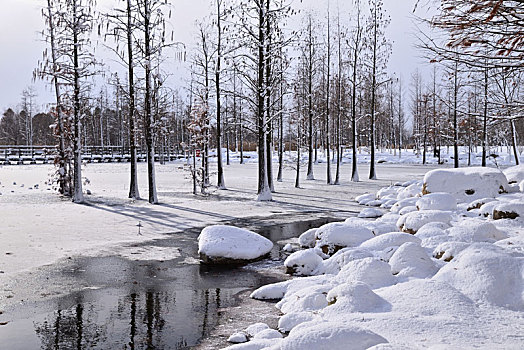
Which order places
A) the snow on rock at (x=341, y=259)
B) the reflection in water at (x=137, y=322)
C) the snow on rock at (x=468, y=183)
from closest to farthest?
the reflection in water at (x=137, y=322), the snow on rock at (x=341, y=259), the snow on rock at (x=468, y=183)

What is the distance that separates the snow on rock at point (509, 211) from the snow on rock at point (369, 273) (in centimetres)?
409

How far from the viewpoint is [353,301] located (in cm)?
594

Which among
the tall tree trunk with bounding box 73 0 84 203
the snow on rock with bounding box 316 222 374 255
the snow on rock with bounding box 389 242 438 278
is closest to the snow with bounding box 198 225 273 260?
the snow on rock with bounding box 316 222 374 255

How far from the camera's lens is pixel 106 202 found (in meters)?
19.4

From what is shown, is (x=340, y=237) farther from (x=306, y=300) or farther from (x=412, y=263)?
(x=306, y=300)

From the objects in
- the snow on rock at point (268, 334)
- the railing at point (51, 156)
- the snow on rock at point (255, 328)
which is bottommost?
the snow on rock at point (255, 328)

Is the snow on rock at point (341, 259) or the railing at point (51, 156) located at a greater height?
the railing at point (51, 156)

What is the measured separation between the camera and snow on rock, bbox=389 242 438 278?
23.2 feet

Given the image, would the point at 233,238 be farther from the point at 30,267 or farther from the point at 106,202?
the point at 106,202

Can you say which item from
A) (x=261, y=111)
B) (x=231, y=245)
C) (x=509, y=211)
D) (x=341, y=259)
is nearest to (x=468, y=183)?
(x=509, y=211)

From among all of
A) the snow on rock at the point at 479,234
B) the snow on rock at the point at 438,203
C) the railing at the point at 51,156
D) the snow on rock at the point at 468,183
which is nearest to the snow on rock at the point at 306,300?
the snow on rock at the point at 479,234

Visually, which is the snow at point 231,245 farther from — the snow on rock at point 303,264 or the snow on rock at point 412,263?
the snow on rock at point 412,263

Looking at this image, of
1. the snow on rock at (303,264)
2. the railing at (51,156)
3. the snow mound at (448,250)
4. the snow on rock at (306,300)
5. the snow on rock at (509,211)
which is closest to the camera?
the snow on rock at (306,300)

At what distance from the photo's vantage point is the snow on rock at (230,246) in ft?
31.7
